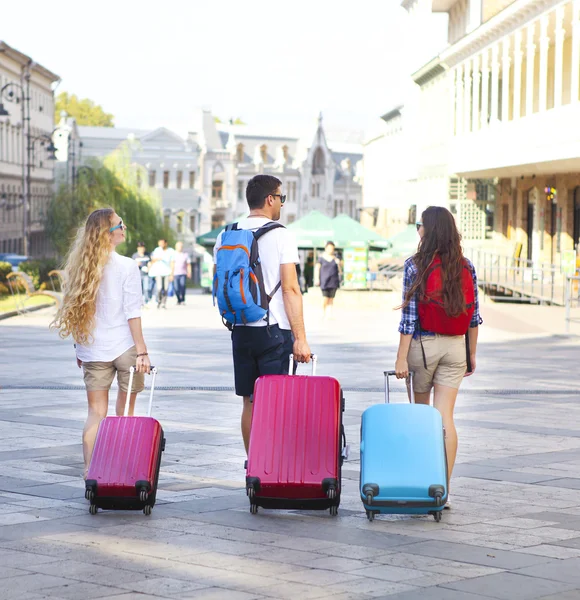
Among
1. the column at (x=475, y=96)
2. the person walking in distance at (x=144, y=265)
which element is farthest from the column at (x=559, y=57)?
the person walking in distance at (x=144, y=265)

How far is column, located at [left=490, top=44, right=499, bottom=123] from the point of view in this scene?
44.0 m

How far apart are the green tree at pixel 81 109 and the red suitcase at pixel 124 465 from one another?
128 metres

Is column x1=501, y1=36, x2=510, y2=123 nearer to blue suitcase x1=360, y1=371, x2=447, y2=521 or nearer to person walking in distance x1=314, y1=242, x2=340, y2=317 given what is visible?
person walking in distance x1=314, y1=242, x2=340, y2=317

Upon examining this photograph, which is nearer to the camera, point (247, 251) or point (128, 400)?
point (247, 251)

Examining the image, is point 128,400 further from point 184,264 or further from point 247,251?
point 184,264

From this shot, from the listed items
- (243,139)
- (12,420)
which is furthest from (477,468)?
(243,139)

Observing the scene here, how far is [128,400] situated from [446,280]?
2.21 m

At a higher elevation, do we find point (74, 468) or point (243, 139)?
point (243, 139)

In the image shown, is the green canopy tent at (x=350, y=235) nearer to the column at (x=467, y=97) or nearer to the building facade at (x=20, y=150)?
the column at (x=467, y=97)

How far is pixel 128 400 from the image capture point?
345 inches

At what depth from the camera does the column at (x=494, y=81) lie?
44.0 meters

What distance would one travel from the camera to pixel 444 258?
797 cm

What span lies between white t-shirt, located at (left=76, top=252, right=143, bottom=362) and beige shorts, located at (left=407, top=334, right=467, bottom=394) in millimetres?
1710

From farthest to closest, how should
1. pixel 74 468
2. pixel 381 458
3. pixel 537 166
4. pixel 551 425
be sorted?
1. pixel 537 166
2. pixel 551 425
3. pixel 74 468
4. pixel 381 458
